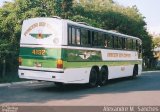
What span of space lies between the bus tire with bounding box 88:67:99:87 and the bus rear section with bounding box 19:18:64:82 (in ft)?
10.7

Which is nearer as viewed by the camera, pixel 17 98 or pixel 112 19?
pixel 17 98

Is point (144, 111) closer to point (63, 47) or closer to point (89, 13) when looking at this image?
point (63, 47)

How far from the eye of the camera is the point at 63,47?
55.0 ft

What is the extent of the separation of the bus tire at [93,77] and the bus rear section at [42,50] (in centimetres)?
325

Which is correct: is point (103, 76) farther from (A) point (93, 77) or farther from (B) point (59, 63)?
(B) point (59, 63)

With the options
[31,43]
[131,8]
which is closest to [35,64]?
[31,43]

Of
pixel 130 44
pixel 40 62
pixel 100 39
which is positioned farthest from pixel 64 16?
pixel 40 62

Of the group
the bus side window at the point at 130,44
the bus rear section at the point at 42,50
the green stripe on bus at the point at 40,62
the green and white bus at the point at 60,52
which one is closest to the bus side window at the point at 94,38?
the green and white bus at the point at 60,52

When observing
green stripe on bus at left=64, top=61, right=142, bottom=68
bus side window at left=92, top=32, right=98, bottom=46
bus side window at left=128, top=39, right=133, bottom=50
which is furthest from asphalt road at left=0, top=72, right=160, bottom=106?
bus side window at left=128, top=39, right=133, bottom=50

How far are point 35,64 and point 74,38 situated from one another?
2.16m

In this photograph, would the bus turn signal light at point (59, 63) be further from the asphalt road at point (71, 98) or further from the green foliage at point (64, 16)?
the green foliage at point (64, 16)

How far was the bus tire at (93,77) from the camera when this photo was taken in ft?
64.5

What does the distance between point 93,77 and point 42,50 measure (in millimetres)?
3730

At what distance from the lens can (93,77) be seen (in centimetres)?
1983
